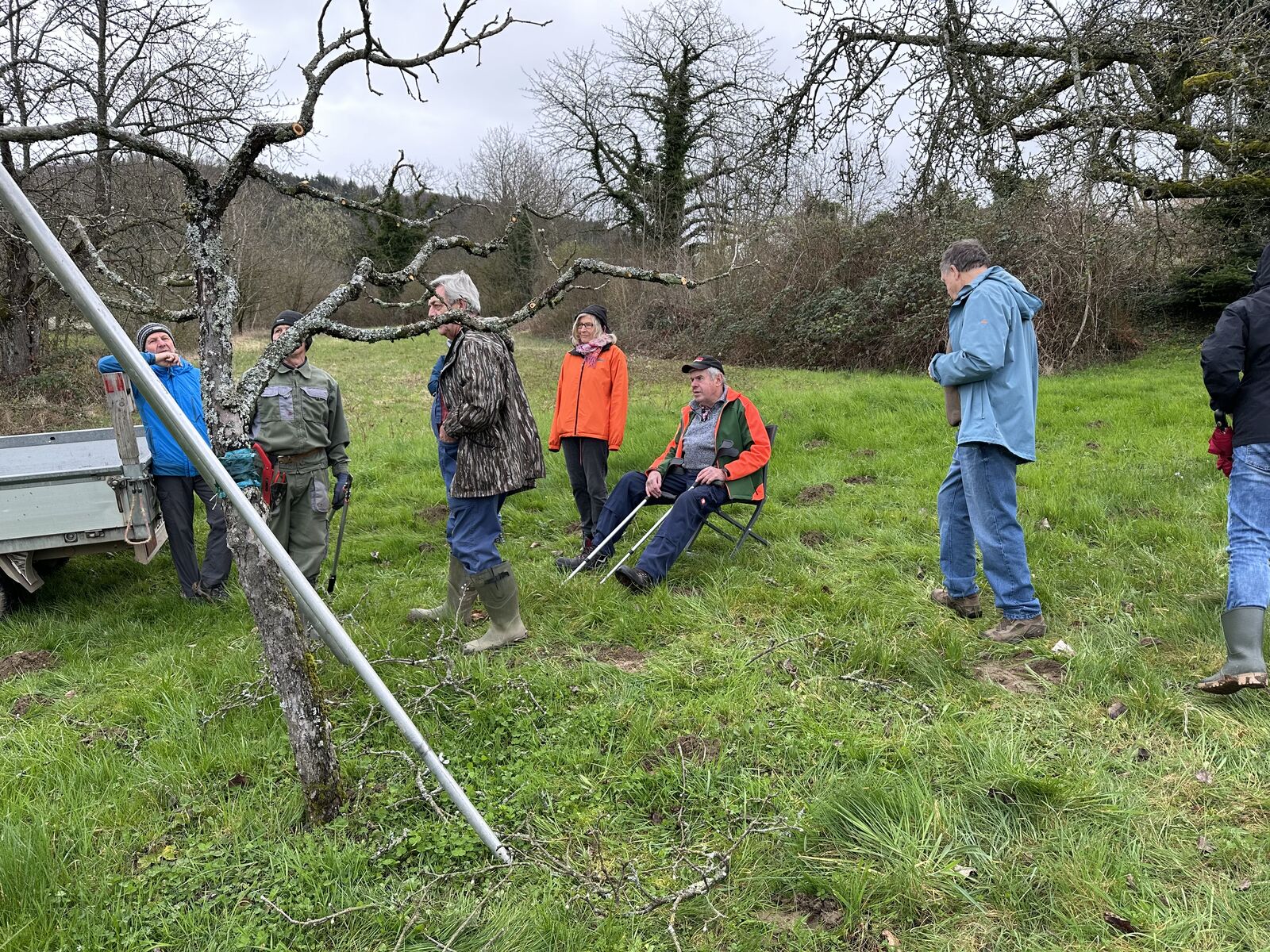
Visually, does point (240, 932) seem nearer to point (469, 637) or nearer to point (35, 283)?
point (469, 637)

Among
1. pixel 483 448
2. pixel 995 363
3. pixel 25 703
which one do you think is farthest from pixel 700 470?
pixel 25 703

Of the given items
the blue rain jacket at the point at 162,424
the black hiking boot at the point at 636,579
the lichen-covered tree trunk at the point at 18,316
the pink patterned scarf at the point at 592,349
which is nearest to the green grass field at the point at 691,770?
the black hiking boot at the point at 636,579

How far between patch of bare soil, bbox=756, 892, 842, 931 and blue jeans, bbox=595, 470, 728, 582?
2556 millimetres

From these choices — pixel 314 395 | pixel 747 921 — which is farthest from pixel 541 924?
pixel 314 395

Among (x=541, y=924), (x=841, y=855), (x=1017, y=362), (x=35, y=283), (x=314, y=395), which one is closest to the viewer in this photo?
(x=541, y=924)

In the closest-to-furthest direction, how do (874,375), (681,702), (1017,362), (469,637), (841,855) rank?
1. (841,855)
2. (681,702)
3. (1017,362)
4. (469,637)
5. (874,375)

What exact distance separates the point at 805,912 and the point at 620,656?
1.86 meters

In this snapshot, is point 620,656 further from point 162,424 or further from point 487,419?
point 162,424

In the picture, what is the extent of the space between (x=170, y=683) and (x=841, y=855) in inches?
122

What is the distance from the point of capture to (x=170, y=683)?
361 centimetres

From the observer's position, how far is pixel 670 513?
509cm

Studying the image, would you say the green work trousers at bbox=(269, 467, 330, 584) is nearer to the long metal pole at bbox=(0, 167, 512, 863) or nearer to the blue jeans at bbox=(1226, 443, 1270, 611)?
the long metal pole at bbox=(0, 167, 512, 863)

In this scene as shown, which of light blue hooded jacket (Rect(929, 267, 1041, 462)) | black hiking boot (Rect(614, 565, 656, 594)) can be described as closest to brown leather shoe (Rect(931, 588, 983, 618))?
light blue hooded jacket (Rect(929, 267, 1041, 462))

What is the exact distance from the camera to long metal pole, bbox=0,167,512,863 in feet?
5.65
